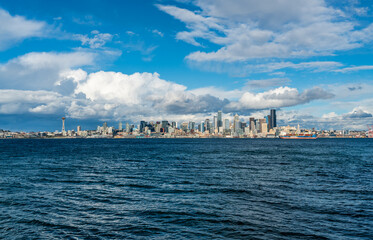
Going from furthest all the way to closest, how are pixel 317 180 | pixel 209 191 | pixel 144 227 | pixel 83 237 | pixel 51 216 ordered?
pixel 317 180 < pixel 209 191 < pixel 51 216 < pixel 144 227 < pixel 83 237

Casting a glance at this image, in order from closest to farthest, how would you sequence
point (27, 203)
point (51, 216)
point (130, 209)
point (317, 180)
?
1. point (51, 216)
2. point (130, 209)
3. point (27, 203)
4. point (317, 180)

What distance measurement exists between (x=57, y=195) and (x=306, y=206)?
27.1 metres

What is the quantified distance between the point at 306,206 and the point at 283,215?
4.69m

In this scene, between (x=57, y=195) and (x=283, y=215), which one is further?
(x=57, y=195)

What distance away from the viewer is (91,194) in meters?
32.7

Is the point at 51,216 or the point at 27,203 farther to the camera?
the point at 27,203

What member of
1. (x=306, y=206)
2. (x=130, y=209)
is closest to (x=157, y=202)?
(x=130, y=209)

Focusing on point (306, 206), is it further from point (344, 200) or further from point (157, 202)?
point (157, 202)

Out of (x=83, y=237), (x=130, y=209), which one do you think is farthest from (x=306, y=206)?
(x=83, y=237)

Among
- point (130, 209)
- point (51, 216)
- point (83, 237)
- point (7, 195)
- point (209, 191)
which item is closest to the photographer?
point (83, 237)

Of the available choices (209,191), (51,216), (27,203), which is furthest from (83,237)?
(209,191)

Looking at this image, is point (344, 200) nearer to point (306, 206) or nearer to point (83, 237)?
point (306, 206)

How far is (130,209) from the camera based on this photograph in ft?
84.9

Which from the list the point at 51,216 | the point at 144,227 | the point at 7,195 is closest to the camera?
the point at 144,227
